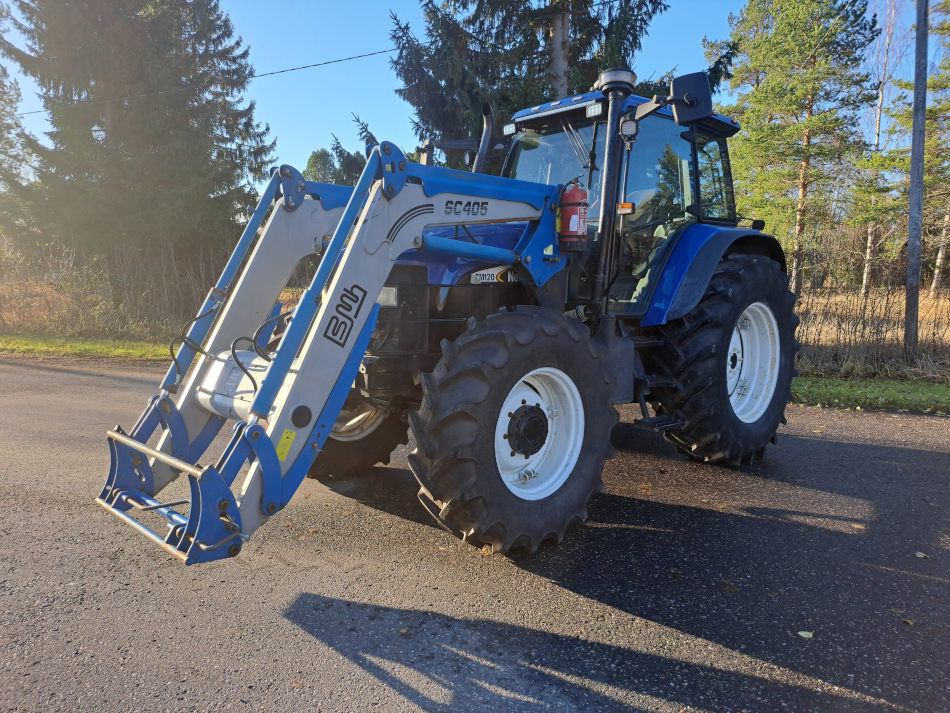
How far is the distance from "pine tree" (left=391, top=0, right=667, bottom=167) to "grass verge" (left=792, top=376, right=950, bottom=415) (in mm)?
7667

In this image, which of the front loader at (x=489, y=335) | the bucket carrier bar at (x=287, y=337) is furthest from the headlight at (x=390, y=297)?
the bucket carrier bar at (x=287, y=337)

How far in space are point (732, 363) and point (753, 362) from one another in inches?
13.7

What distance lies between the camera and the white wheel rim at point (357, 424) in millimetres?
4266

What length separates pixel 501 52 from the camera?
13.1 m

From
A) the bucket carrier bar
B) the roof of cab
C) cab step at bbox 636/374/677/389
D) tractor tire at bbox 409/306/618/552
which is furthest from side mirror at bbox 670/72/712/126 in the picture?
cab step at bbox 636/374/677/389

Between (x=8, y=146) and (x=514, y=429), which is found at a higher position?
(x=8, y=146)

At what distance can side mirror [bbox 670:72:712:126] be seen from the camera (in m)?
3.61

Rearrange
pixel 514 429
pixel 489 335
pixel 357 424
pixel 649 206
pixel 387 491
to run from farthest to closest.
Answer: pixel 649 206, pixel 357 424, pixel 387 491, pixel 514 429, pixel 489 335

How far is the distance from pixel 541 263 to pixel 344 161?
12303mm

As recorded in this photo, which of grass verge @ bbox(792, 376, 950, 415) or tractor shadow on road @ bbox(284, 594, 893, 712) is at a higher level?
grass verge @ bbox(792, 376, 950, 415)

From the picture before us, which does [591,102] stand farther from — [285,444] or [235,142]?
[235,142]

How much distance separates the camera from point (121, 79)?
17703 mm

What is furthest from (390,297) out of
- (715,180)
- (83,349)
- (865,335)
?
(83,349)

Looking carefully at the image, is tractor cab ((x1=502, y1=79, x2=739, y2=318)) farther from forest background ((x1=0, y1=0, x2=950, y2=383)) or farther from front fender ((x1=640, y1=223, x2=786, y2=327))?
forest background ((x1=0, y1=0, x2=950, y2=383))
